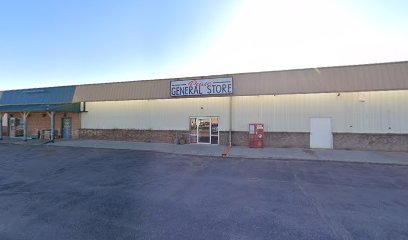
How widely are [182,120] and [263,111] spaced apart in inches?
255

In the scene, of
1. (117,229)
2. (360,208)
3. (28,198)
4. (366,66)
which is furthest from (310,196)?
(366,66)

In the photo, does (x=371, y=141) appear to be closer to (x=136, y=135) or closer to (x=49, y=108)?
(x=136, y=135)

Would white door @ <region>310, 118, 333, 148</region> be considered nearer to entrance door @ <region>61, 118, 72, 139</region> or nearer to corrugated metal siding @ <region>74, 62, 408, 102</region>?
corrugated metal siding @ <region>74, 62, 408, 102</region>

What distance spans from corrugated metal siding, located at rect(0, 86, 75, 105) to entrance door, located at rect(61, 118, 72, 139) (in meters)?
2.06

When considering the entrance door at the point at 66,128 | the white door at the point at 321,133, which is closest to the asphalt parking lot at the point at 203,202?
the white door at the point at 321,133

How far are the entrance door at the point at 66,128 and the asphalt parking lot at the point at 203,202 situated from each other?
11.8m

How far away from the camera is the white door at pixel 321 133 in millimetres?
12273

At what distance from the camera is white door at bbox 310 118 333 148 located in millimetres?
12273

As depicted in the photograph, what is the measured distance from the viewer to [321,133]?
487 inches

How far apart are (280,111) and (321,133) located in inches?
119

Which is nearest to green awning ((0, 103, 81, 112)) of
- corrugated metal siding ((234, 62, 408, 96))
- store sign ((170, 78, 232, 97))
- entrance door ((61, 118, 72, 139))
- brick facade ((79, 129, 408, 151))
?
entrance door ((61, 118, 72, 139))

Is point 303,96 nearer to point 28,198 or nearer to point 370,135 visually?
point 370,135

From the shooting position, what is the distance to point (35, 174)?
7090 mm

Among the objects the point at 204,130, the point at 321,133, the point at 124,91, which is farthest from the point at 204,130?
the point at 321,133
